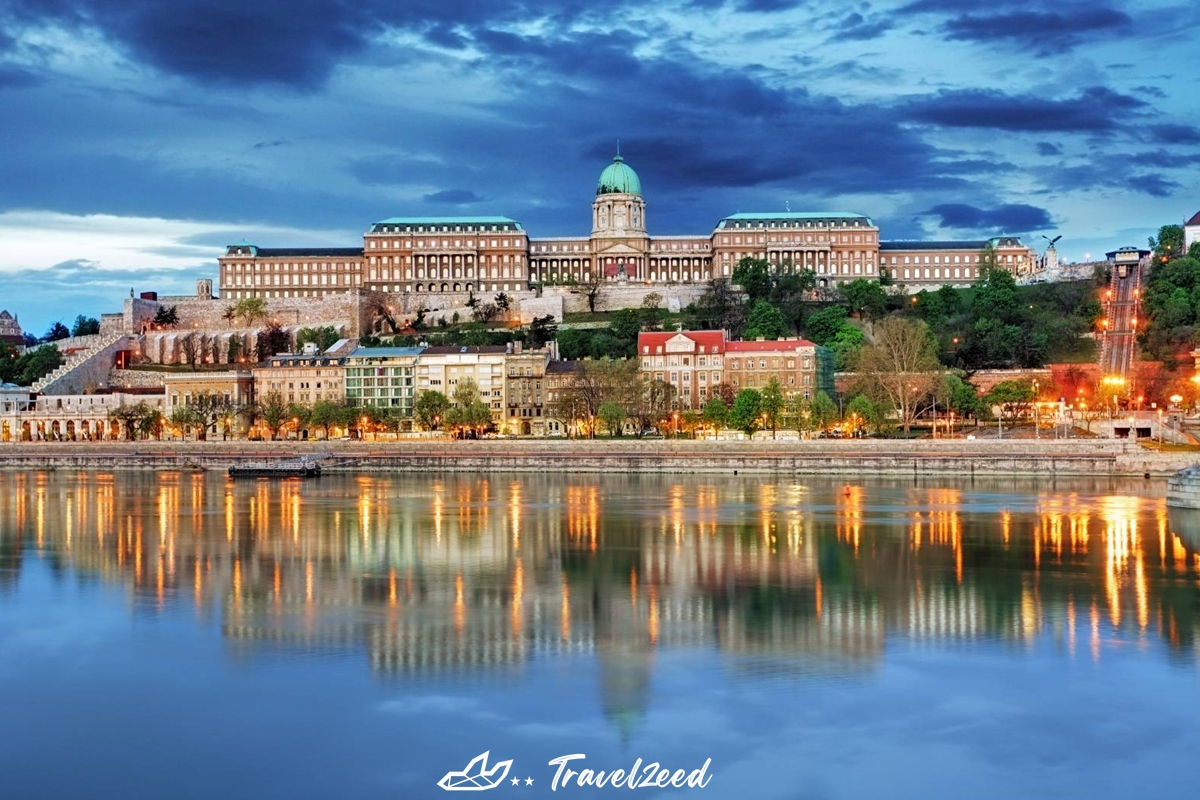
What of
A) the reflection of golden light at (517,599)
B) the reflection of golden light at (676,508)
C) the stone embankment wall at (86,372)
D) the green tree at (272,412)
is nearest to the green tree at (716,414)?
the reflection of golden light at (676,508)

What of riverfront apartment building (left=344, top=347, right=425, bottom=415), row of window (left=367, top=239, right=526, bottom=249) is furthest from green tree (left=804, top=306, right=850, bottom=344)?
row of window (left=367, top=239, right=526, bottom=249)

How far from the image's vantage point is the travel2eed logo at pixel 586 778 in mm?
15422

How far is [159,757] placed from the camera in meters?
16.6

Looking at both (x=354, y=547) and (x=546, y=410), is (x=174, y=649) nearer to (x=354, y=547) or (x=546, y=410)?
(x=354, y=547)

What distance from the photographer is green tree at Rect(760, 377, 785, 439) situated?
67500 mm

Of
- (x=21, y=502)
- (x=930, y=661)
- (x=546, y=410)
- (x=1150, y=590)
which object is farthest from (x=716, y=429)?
(x=930, y=661)

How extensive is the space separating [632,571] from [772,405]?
38906 mm

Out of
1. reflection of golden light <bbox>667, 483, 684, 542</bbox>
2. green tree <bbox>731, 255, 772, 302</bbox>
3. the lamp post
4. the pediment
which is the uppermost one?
the pediment

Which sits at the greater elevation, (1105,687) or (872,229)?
(872,229)

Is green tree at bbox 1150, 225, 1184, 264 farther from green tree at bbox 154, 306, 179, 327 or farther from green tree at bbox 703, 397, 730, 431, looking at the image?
green tree at bbox 154, 306, 179, 327

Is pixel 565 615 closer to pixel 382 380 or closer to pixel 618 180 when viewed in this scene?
pixel 382 380

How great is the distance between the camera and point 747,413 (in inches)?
2630

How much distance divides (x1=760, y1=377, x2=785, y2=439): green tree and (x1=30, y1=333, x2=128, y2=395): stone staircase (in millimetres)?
48749

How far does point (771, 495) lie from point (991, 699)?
28891 millimetres
